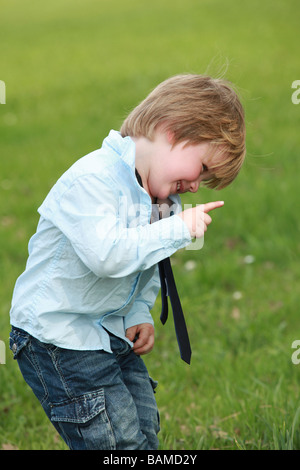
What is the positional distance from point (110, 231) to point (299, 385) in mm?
1637

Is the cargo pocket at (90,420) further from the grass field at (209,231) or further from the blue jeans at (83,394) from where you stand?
the grass field at (209,231)

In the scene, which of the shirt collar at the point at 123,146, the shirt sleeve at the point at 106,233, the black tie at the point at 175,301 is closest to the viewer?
the shirt sleeve at the point at 106,233

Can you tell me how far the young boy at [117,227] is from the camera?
1.84 m

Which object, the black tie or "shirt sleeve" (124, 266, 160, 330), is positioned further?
"shirt sleeve" (124, 266, 160, 330)

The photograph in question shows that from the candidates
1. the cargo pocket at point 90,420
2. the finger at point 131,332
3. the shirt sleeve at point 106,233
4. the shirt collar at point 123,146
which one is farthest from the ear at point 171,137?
the cargo pocket at point 90,420

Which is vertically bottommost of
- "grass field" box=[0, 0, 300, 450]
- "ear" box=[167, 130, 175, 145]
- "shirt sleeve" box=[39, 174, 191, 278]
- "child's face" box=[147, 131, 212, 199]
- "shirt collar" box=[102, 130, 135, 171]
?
"grass field" box=[0, 0, 300, 450]

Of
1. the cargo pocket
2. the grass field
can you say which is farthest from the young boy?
the grass field

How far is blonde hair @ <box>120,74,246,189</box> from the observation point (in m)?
1.98

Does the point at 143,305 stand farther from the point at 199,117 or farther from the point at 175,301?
the point at 199,117

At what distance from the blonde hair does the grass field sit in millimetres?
242

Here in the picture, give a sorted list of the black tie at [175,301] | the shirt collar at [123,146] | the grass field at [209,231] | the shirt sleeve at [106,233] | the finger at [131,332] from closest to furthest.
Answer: the shirt sleeve at [106,233] < the shirt collar at [123,146] < the black tie at [175,301] < the finger at [131,332] < the grass field at [209,231]

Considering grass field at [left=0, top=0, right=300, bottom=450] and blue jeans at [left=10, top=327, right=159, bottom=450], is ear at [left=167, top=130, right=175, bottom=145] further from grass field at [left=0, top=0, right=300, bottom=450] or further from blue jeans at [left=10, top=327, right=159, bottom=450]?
blue jeans at [left=10, top=327, right=159, bottom=450]
